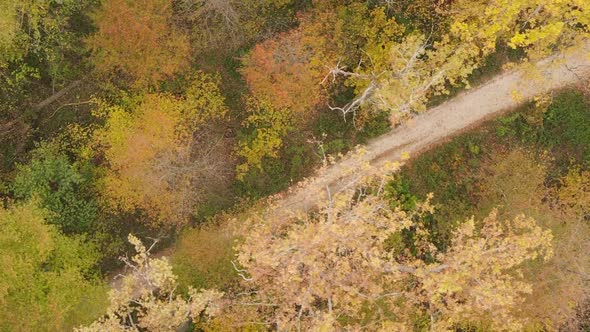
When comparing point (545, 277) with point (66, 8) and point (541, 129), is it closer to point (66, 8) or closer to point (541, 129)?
point (541, 129)

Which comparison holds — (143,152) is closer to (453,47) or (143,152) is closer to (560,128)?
(453,47)

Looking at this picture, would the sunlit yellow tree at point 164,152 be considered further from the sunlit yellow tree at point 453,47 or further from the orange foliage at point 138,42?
the sunlit yellow tree at point 453,47

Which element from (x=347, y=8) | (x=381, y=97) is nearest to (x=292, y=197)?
(x=381, y=97)

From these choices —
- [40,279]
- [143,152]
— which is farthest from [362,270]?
[40,279]

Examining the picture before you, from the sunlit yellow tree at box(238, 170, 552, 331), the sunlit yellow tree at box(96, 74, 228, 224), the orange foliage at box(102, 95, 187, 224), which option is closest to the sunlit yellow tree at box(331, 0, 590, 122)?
the sunlit yellow tree at box(238, 170, 552, 331)

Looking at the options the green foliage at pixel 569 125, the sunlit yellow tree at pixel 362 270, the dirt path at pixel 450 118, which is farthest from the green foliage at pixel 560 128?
the sunlit yellow tree at pixel 362 270

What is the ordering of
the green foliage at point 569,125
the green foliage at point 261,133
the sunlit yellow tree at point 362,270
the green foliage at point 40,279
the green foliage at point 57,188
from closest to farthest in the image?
the sunlit yellow tree at point 362,270 → the green foliage at point 40,279 → the green foliage at point 57,188 → the green foliage at point 261,133 → the green foliage at point 569,125
